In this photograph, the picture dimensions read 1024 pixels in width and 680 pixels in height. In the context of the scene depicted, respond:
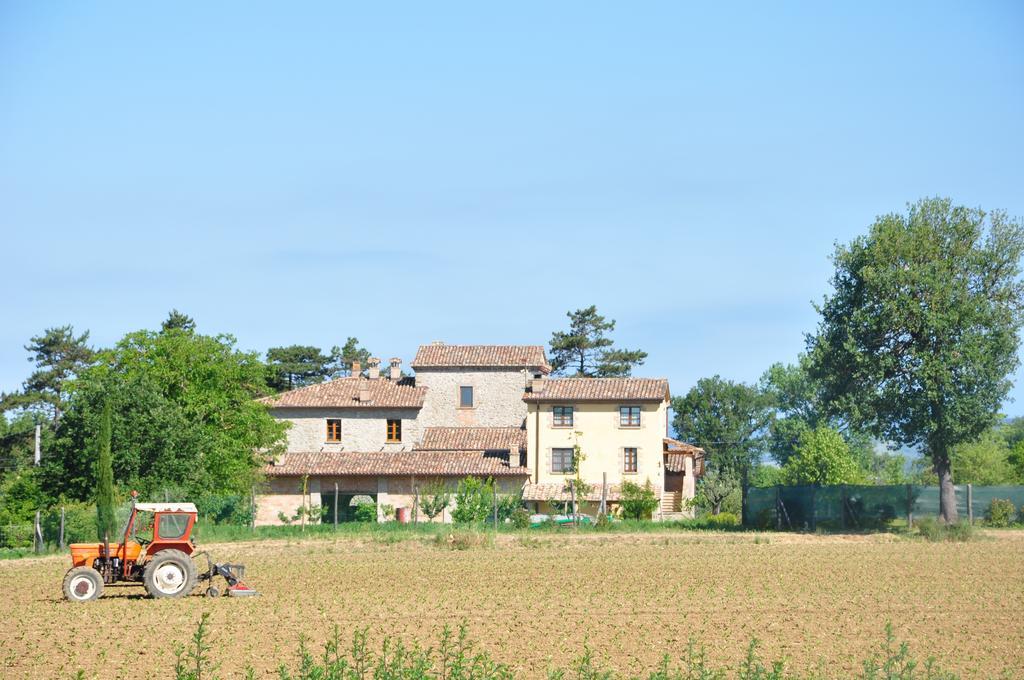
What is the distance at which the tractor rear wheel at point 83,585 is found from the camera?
25031mm

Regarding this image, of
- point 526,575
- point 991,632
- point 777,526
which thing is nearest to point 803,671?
point 991,632

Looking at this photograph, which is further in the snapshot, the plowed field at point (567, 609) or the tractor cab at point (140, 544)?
the tractor cab at point (140, 544)

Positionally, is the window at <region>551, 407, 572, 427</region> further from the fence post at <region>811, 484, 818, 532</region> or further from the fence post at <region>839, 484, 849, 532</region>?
the fence post at <region>839, 484, 849, 532</region>

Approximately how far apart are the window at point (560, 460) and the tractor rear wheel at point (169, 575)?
4042 cm

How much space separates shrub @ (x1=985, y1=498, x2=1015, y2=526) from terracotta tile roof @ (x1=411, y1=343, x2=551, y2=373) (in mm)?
26954

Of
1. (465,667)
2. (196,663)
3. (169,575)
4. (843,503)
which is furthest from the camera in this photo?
(843,503)

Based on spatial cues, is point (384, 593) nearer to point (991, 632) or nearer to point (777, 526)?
point (991, 632)

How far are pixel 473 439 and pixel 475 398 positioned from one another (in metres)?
3.49

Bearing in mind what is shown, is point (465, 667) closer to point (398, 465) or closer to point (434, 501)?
point (434, 501)

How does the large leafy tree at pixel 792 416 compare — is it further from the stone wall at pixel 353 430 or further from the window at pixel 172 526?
the window at pixel 172 526

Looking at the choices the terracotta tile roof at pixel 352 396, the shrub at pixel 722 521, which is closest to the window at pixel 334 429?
the terracotta tile roof at pixel 352 396

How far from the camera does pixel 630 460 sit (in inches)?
2576

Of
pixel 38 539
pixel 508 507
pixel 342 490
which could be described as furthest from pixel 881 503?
pixel 38 539

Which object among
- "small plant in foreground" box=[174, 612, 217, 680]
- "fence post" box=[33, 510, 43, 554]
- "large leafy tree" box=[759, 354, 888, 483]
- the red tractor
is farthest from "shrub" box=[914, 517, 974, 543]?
"large leafy tree" box=[759, 354, 888, 483]
